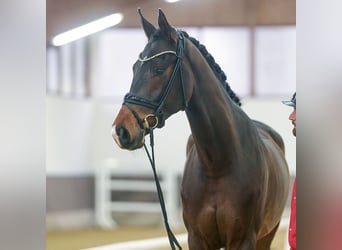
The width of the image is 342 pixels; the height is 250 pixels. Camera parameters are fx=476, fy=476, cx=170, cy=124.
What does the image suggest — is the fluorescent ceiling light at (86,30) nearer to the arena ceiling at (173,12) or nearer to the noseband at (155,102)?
the arena ceiling at (173,12)

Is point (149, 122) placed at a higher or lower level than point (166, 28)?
lower

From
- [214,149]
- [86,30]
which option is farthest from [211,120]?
[86,30]

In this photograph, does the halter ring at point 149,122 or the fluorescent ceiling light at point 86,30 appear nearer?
the halter ring at point 149,122

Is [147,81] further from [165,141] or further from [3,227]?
[3,227]

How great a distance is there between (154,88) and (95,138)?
204 millimetres

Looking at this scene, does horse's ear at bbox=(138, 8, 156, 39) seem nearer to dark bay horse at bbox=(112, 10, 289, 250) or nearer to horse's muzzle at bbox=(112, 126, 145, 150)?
dark bay horse at bbox=(112, 10, 289, 250)

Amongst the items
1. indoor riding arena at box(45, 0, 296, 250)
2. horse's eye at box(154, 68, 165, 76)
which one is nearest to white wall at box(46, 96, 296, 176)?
indoor riding arena at box(45, 0, 296, 250)

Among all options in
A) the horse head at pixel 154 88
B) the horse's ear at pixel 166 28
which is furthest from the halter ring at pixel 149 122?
the horse's ear at pixel 166 28

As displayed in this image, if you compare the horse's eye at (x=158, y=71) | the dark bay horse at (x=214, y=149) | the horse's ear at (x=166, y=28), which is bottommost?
the dark bay horse at (x=214, y=149)

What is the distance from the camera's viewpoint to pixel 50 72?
2.72 feet

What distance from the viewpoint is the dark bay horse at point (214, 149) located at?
2.33ft

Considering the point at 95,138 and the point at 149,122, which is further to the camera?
the point at 95,138

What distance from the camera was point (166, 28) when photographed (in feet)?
2.33

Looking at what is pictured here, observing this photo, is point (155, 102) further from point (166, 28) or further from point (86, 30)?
point (86, 30)
